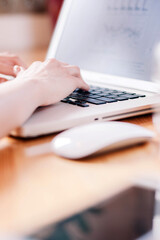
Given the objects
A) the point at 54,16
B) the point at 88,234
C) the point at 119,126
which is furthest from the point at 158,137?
the point at 54,16

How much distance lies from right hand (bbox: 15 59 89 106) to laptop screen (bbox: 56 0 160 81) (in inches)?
7.0

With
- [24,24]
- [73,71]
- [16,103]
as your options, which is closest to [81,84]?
[73,71]

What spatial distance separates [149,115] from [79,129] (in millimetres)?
237

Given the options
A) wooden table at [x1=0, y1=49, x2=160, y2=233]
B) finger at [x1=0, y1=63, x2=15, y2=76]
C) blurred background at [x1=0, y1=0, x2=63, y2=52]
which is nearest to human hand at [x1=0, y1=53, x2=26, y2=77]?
finger at [x1=0, y1=63, x2=15, y2=76]

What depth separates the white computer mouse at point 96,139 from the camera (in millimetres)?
474

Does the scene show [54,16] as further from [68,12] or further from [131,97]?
[131,97]

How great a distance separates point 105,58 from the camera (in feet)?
3.14

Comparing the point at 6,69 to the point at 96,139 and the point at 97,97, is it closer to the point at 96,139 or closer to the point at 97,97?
the point at 97,97

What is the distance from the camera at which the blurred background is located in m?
3.01

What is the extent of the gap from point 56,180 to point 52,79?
0.96 feet

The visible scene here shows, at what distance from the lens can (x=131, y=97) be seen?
2.34 ft

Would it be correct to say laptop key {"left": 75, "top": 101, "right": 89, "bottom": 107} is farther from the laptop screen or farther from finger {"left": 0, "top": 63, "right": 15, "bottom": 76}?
finger {"left": 0, "top": 63, "right": 15, "bottom": 76}

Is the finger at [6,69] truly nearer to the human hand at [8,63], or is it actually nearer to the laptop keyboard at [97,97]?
the human hand at [8,63]

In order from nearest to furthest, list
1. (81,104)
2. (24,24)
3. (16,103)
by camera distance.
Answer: (16,103) → (81,104) → (24,24)
